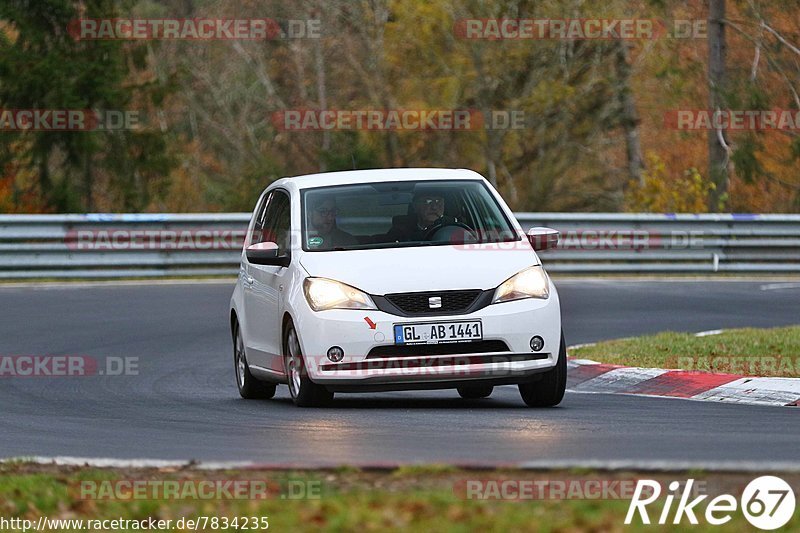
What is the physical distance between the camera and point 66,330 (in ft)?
61.1

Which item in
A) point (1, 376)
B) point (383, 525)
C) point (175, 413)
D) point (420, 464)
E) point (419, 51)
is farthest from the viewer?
point (419, 51)

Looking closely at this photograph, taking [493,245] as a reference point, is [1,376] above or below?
below

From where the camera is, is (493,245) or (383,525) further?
(493,245)

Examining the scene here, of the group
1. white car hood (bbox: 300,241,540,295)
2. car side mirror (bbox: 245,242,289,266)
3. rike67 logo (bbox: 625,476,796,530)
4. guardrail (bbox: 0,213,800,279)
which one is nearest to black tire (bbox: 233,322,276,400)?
car side mirror (bbox: 245,242,289,266)

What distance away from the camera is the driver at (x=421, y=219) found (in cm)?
1192

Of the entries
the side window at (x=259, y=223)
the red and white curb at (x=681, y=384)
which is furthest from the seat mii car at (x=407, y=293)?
the red and white curb at (x=681, y=384)

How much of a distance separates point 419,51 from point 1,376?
3083cm

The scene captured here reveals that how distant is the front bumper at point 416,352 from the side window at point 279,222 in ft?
3.54

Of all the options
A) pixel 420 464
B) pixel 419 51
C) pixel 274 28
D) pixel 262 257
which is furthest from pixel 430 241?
pixel 274 28

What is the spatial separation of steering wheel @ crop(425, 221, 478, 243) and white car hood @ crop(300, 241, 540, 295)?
0.24 metres

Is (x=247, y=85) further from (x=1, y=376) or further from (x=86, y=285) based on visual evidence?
(x=1, y=376)

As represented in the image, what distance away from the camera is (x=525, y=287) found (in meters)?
11.2

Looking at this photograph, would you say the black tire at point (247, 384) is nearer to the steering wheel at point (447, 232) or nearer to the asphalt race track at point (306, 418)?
the asphalt race track at point (306, 418)

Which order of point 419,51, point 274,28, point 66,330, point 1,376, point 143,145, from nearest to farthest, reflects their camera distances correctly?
1. point 1,376
2. point 66,330
3. point 143,145
4. point 419,51
5. point 274,28
